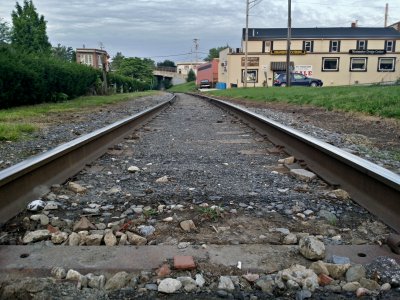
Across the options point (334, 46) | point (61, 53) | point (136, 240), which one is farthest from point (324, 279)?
point (61, 53)

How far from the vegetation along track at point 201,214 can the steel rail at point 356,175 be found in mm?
12

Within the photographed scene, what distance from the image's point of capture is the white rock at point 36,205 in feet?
9.78

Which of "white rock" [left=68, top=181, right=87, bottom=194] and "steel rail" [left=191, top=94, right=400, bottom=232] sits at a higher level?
"steel rail" [left=191, top=94, right=400, bottom=232]

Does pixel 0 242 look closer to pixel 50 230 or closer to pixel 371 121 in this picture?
pixel 50 230

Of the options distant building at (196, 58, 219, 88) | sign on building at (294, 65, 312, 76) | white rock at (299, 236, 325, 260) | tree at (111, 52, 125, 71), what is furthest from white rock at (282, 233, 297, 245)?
tree at (111, 52, 125, 71)

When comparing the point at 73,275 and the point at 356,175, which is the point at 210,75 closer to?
the point at 356,175

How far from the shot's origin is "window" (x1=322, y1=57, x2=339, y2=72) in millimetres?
56688

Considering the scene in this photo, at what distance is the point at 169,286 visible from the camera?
1.87m

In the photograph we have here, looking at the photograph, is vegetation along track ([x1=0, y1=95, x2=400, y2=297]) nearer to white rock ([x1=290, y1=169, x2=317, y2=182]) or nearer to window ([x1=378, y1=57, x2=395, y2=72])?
white rock ([x1=290, y1=169, x2=317, y2=182])

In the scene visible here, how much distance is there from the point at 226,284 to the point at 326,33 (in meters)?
63.2

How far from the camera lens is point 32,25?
4728 cm

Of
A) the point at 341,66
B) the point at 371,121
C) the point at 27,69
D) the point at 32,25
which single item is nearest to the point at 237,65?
the point at 341,66

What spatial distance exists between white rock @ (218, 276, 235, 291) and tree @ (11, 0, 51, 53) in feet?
160

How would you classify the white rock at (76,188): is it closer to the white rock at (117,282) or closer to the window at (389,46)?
the white rock at (117,282)
